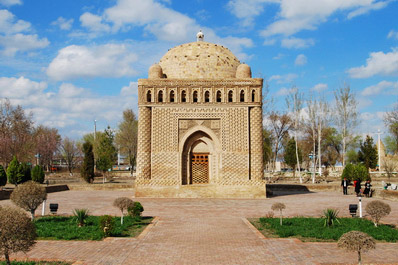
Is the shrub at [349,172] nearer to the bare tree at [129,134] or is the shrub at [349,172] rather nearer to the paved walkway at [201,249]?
the paved walkway at [201,249]

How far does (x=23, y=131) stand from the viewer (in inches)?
Result: 1570

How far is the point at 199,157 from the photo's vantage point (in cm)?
2200

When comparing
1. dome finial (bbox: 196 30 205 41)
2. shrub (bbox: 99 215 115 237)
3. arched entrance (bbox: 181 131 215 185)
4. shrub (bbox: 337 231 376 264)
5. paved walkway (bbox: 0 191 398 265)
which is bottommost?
paved walkway (bbox: 0 191 398 265)

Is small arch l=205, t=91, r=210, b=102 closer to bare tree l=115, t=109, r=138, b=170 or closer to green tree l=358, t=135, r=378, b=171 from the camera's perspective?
green tree l=358, t=135, r=378, b=171

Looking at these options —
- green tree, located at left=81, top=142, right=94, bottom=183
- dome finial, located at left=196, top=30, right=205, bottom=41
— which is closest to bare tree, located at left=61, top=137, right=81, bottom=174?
green tree, located at left=81, top=142, right=94, bottom=183

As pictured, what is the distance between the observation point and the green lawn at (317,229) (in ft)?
30.9

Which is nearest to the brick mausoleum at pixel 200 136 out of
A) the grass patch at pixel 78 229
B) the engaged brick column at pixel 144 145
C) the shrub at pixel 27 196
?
the engaged brick column at pixel 144 145

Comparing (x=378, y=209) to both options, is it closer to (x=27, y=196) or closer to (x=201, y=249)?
(x=201, y=249)

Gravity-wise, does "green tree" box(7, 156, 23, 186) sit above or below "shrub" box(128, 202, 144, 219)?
above

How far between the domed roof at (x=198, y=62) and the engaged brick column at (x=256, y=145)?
327cm

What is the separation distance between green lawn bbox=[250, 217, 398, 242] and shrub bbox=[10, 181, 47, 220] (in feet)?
22.9

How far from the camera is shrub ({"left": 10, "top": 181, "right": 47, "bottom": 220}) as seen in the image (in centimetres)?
1138

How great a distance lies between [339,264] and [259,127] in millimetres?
14641

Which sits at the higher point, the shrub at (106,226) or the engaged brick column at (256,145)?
the engaged brick column at (256,145)
